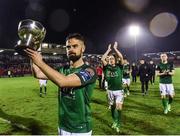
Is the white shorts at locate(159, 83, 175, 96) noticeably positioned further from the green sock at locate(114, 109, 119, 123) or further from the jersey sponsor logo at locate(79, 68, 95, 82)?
the jersey sponsor logo at locate(79, 68, 95, 82)

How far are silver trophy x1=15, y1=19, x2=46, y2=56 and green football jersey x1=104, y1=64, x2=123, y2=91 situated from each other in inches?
286

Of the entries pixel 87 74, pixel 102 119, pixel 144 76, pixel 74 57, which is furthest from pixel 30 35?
pixel 144 76

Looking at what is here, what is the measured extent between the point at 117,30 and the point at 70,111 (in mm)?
78755

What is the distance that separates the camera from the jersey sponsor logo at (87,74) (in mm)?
3705

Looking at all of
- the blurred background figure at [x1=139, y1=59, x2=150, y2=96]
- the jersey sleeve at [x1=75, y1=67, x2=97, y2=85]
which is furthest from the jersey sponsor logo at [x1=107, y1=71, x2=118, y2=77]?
the blurred background figure at [x1=139, y1=59, x2=150, y2=96]

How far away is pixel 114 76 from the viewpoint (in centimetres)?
1079

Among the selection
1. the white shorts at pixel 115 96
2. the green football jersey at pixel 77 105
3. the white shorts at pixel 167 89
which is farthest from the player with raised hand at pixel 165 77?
the green football jersey at pixel 77 105

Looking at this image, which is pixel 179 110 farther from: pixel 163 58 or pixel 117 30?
pixel 117 30

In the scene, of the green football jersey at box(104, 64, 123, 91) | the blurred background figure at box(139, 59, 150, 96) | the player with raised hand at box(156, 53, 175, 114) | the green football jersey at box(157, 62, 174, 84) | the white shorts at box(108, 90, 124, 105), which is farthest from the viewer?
the blurred background figure at box(139, 59, 150, 96)

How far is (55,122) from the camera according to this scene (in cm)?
1070

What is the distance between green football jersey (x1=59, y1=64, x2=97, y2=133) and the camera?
3854mm

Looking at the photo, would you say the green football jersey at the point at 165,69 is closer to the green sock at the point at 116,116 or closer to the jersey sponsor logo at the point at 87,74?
the green sock at the point at 116,116

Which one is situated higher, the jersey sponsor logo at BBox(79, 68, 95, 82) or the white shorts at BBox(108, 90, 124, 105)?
the jersey sponsor logo at BBox(79, 68, 95, 82)

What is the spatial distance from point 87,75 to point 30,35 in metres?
0.91
